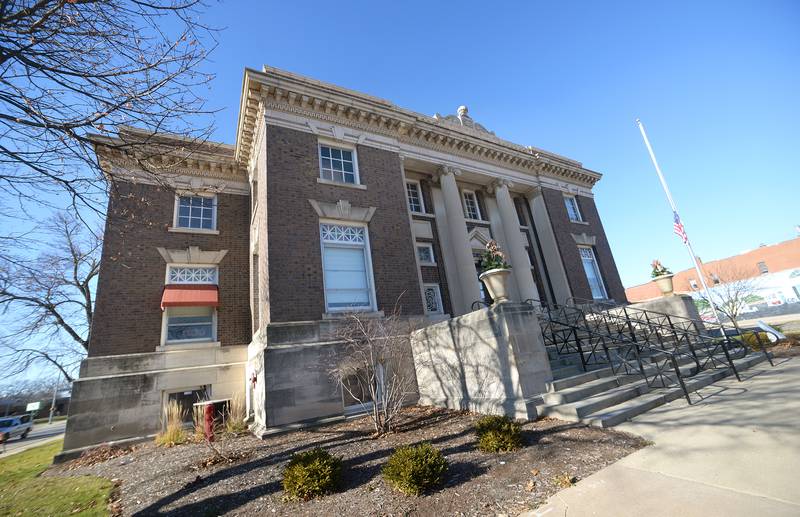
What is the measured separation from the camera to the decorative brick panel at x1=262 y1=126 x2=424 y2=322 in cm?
1027

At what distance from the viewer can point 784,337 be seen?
13.5 metres

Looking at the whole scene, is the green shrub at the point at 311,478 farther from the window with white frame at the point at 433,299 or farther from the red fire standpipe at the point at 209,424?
the window with white frame at the point at 433,299

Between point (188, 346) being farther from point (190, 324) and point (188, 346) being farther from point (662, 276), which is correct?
point (662, 276)

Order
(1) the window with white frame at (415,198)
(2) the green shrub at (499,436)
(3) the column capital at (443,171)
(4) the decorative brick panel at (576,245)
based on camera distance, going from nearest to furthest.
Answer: (2) the green shrub at (499,436)
(3) the column capital at (443,171)
(1) the window with white frame at (415,198)
(4) the decorative brick panel at (576,245)

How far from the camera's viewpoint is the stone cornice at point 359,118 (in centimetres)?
1180

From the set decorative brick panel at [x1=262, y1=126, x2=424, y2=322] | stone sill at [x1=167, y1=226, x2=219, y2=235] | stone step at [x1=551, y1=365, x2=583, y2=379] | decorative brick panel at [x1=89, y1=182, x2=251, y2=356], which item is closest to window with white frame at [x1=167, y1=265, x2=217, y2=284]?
decorative brick panel at [x1=89, y1=182, x2=251, y2=356]

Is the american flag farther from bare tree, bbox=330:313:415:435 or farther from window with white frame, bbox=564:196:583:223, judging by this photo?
bare tree, bbox=330:313:415:435

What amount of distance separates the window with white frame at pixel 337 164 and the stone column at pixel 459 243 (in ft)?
15.5

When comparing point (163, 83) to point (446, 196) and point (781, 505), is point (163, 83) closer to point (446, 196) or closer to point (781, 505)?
point (781, 505)

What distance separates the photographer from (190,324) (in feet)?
41.1

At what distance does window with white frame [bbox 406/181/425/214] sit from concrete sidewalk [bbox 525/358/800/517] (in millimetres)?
11998

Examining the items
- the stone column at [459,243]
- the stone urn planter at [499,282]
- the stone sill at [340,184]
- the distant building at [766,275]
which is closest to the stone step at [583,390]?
the stone urn planter at [499,282]

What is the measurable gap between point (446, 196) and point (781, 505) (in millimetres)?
13751

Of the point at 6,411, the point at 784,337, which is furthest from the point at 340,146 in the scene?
the point at 6,411
